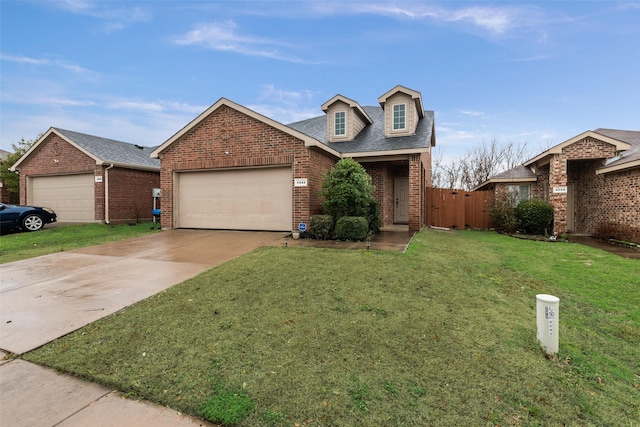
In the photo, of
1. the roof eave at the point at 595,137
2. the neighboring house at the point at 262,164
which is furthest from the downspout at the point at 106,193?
the roof eave at the point at 595,137

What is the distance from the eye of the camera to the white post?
10.1 ft

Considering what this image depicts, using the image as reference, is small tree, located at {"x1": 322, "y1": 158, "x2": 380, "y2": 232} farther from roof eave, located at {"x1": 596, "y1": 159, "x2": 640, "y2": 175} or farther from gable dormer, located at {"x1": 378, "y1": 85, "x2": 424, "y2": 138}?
roof eave, located at {"x1": 596, "y1": 159, "x2": 640, "y2": 175}

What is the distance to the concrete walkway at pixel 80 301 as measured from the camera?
225cm

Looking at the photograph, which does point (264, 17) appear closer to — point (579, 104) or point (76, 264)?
point (76, 264)

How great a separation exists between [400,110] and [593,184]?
27.6 ft

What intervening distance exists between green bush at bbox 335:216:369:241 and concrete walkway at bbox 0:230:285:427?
5.97 ft

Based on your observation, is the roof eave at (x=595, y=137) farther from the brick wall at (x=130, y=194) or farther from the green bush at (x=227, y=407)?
the brick wall at (x=130, y=194)

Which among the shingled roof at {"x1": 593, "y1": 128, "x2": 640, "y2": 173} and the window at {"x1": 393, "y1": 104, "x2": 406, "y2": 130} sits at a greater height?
the window at {"x1": 393, "y1": 104, "x2": 406, "y2": 130}

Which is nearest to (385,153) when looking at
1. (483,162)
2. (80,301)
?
(80,301)

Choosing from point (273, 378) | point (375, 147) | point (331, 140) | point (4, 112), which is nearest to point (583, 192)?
point (375, 147)

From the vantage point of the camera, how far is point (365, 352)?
3004 millimetres

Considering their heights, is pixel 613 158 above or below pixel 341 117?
below

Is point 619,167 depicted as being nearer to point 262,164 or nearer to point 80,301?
point 262,164

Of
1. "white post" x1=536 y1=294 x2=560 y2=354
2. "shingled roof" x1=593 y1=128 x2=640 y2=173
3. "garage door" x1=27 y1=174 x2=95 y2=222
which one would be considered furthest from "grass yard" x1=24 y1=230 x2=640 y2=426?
"garage door" x1=27 y1=174 x2=95 y2=222
